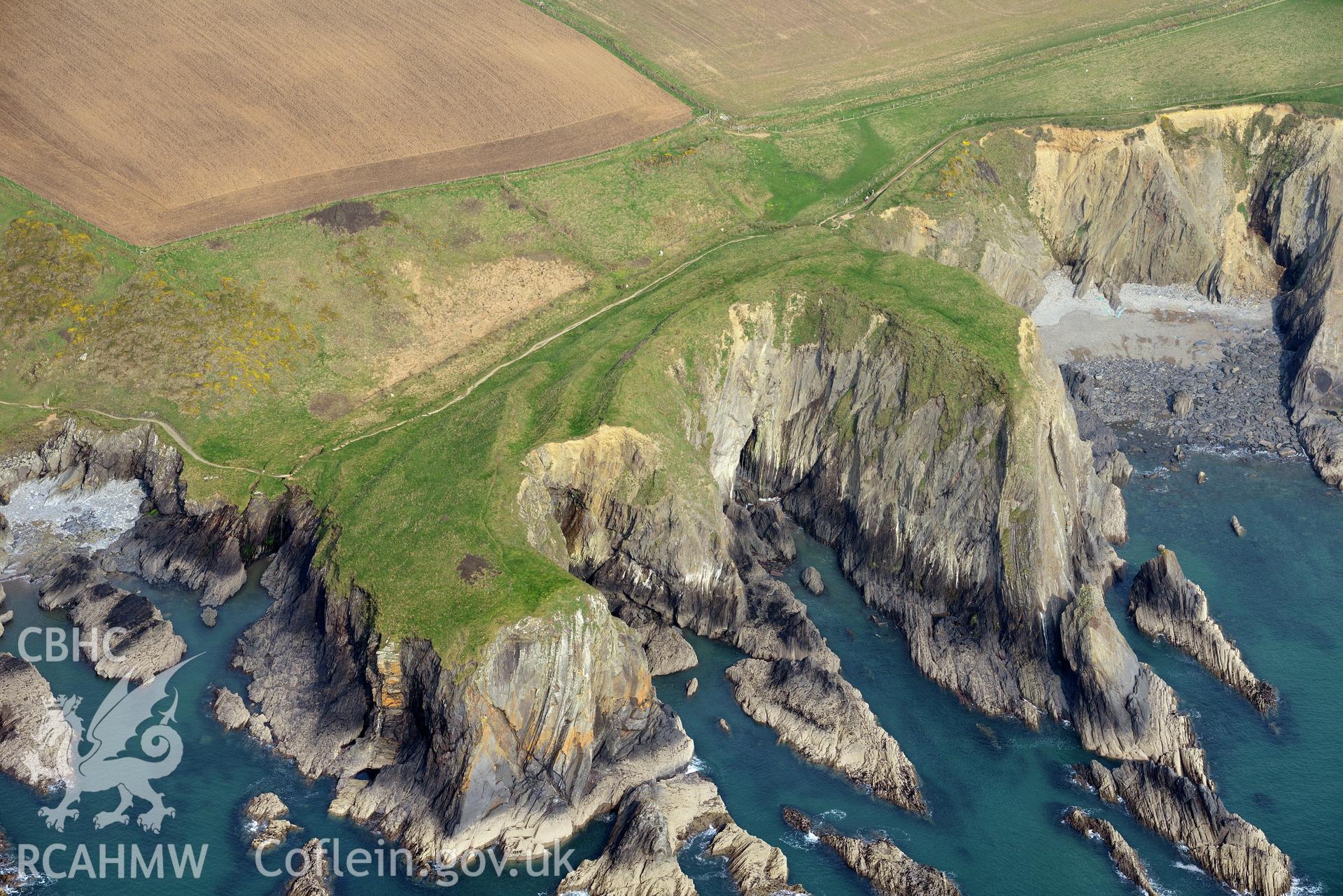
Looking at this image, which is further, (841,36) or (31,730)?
(841,36)

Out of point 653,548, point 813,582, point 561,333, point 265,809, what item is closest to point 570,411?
point 653,548

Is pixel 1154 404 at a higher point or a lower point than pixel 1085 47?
lower

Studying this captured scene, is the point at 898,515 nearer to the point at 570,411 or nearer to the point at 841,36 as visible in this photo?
the point at 570,411

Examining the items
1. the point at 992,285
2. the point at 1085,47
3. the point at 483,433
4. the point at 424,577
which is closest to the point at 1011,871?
the point at 424,577

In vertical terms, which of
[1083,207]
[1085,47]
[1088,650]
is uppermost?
[1085,47]

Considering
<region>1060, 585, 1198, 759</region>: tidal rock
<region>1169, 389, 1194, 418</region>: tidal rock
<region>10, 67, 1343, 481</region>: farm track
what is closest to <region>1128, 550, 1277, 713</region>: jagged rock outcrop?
<region>1060, 585, 1198, 759</region>: tidal rock

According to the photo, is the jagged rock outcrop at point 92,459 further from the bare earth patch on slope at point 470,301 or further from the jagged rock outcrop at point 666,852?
the jagged rock outcrop at point 666,852

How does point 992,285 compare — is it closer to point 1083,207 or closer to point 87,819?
point 1083,207
